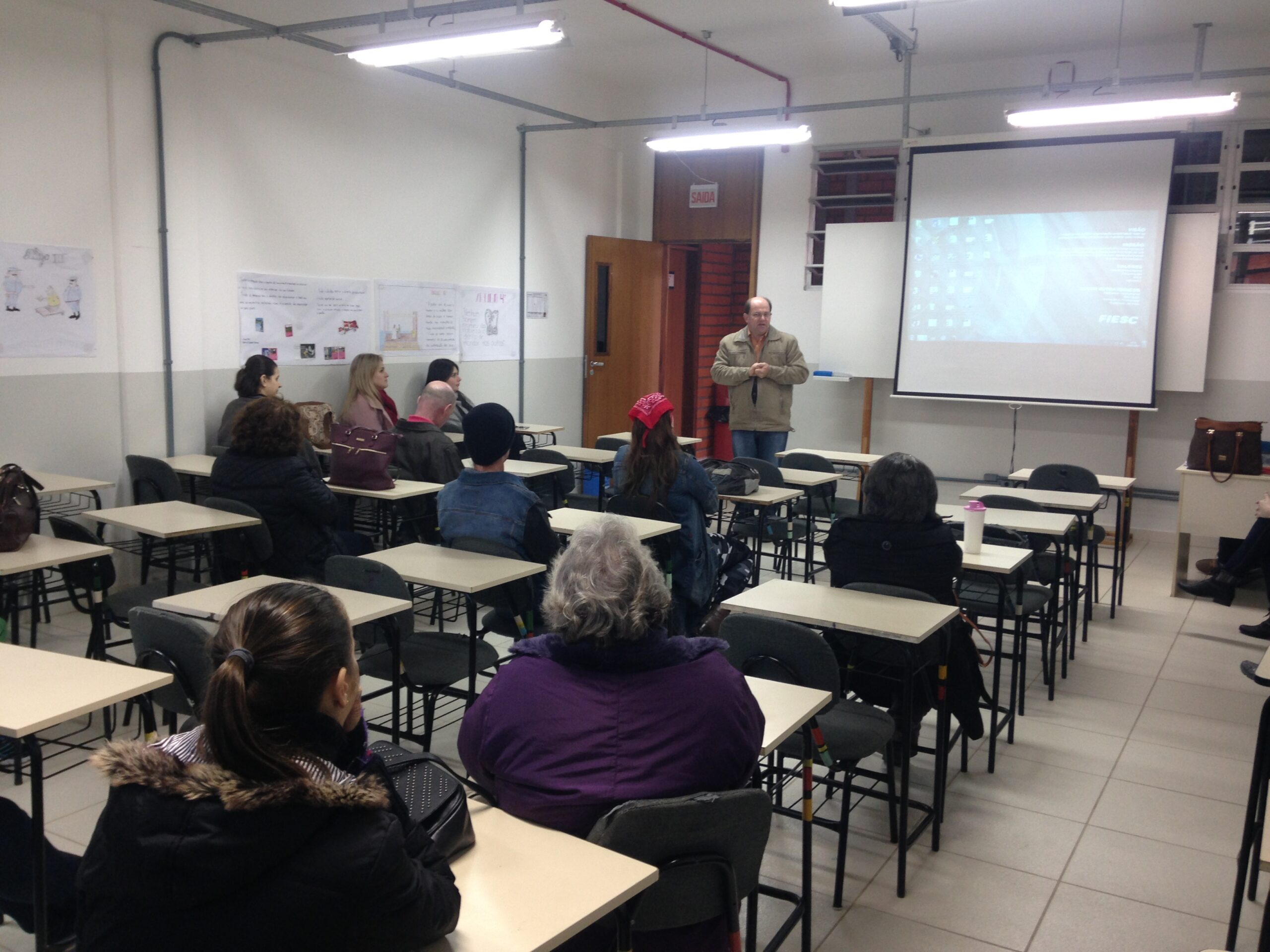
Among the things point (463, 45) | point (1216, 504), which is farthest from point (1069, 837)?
point (463, 45)

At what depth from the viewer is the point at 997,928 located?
260cm

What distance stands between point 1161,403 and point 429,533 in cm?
544

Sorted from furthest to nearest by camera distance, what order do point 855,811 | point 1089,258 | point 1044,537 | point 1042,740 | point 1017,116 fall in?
point 1089,258, point 1017,116, point 1044,537, point 1042,740, point 855,811

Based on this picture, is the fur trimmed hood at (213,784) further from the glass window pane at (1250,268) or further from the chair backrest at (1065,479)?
the glass window pane at (1250,268)

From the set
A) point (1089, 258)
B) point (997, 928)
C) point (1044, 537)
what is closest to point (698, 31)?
point (1089, 258)

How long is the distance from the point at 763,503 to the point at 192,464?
306 cm

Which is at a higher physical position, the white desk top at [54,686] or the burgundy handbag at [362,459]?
the burgundy handbag at [362,459]

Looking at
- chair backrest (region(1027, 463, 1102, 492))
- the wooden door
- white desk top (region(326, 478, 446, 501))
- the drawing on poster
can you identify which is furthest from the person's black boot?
the drawing on poster

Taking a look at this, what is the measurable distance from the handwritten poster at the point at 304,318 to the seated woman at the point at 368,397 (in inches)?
Answer: 10.5

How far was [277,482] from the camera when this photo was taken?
13.3 ft

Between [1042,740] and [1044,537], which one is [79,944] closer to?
[1042,740]

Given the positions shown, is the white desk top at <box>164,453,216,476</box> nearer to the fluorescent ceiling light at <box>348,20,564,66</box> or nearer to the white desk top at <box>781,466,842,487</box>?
the fluorescent ceiling light at <box>348,20,564,66</box>

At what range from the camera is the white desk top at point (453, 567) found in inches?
125

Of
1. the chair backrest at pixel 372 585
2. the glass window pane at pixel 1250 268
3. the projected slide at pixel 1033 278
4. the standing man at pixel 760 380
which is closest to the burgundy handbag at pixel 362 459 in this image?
the chair backrest at pixel 372 585
